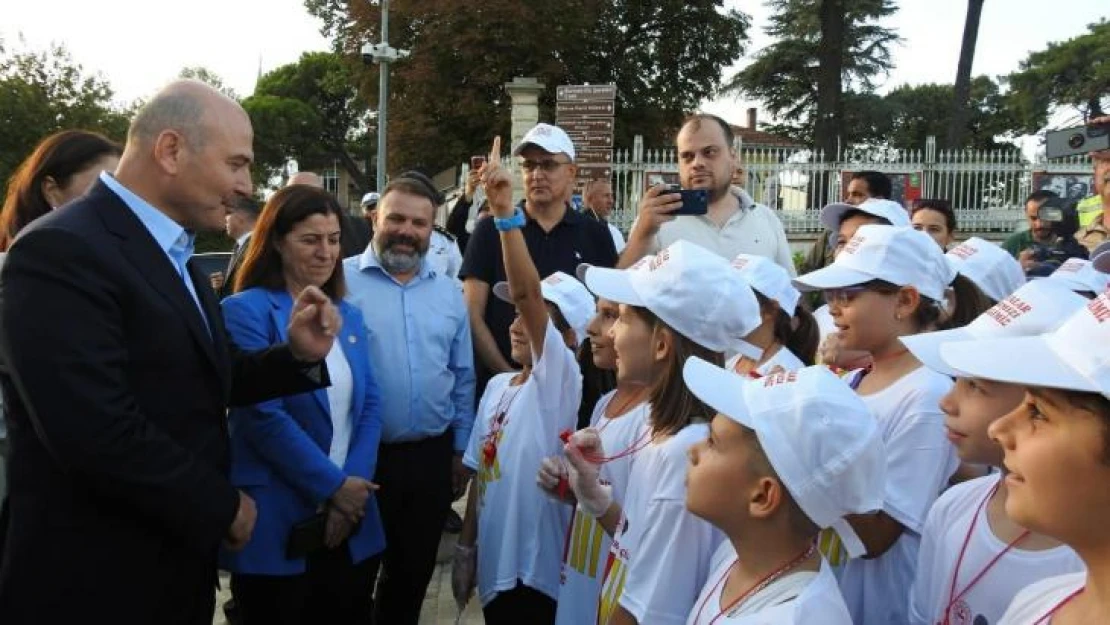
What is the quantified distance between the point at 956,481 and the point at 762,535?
3.19 ft

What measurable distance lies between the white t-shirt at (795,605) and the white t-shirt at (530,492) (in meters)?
1.30

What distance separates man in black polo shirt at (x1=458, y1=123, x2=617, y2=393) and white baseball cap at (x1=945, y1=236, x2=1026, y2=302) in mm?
1733

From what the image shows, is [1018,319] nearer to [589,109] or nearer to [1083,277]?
[1083,277]

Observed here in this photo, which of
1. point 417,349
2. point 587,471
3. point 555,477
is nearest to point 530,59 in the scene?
point 417,349

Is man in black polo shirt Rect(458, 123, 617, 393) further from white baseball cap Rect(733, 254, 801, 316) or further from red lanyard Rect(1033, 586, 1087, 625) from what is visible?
red lanyard Rect(1033, 586, 1087, 625)

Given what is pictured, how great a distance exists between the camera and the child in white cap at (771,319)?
311cm

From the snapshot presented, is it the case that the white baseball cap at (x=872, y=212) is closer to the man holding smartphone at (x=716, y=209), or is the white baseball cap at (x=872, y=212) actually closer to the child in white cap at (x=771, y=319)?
the man holding smartphone at (x=716, y=209)

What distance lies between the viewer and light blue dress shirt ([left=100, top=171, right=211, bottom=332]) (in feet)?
7.30

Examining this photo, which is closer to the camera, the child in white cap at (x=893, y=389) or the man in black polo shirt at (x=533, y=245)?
the child in white cap at (x=893, y=389)

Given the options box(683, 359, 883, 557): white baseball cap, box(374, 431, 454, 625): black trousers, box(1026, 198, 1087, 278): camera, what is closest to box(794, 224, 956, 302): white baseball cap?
box(683, 359, 883, 557): white baseball cap

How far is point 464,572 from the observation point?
3367mm

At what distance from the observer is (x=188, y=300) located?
2.24 meters

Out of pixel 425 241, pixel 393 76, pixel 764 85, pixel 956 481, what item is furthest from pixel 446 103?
pixel 956 481

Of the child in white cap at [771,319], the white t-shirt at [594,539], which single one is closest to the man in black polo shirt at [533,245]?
the child in white cap at [771,319]
